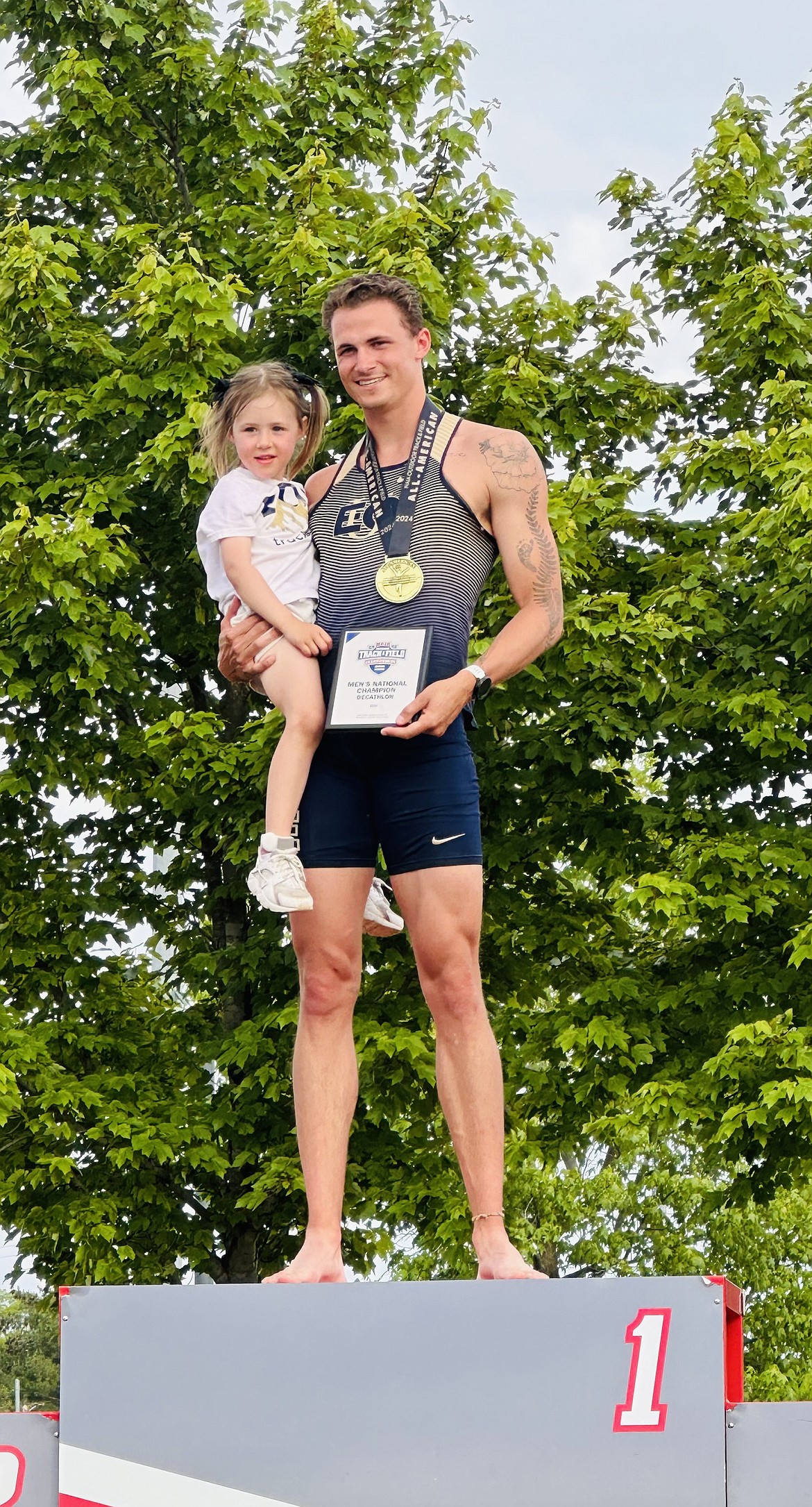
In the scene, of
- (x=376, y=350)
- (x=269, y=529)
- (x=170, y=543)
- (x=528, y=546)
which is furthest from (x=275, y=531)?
(x=170, y=543)

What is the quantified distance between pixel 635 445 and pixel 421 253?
2664 mm

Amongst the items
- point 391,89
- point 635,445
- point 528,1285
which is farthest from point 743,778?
point 528,1285

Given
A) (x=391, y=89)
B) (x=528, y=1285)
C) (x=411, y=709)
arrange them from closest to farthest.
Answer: (x=528, y=1285)
(x=411, y=709)
(x=391, y=89)

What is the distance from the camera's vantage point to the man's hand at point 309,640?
157 inches

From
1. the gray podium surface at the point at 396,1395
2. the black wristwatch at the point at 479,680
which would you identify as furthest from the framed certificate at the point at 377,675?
the gray podium surface at the point at 396,1395

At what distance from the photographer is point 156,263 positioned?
9211mm

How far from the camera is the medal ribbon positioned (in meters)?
4.02

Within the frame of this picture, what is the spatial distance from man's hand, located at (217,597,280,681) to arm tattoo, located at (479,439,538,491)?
619 mm

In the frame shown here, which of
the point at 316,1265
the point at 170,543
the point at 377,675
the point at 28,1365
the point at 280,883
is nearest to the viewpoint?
the point at 316,1265

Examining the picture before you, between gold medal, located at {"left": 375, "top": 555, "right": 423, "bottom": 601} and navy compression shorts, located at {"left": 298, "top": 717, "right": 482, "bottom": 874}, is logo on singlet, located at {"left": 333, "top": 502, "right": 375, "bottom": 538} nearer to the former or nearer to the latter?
gold medal, located at {"left": 375, "top": 555, "right": 423, "bottom": 601}

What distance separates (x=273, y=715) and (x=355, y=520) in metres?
4.74

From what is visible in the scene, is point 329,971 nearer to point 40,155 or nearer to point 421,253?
point 421,253

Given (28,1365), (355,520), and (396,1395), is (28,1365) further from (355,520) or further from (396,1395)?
(396,1395)

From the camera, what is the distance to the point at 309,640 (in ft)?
13.1
